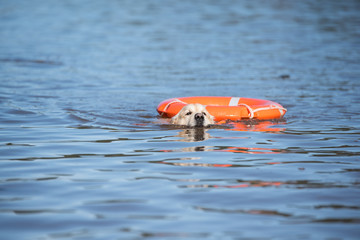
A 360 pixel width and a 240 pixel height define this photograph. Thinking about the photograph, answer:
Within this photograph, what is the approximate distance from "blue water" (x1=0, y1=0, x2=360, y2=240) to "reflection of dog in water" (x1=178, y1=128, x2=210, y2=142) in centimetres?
3

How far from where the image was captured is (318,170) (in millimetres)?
5434

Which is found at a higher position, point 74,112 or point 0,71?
point 0,71

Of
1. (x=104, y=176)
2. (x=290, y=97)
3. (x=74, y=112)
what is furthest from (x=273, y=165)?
(x=290, y=97)

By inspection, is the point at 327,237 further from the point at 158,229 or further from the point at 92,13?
the point at 92,13

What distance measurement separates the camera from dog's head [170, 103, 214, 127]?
8.07 meters

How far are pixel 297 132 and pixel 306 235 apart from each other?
4109 mm

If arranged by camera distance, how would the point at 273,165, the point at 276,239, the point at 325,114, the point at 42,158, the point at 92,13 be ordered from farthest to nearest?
the point at 92,13
the point at 325,114
the point at 42,158
the point at 273,165
the point at 276,239

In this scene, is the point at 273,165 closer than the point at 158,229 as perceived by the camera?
No

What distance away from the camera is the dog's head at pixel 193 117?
26.5 feet

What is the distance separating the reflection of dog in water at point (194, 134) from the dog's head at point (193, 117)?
0.12 metres

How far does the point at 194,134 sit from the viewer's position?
7633 millimetres

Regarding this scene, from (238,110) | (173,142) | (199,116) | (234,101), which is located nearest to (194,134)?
(199,116)

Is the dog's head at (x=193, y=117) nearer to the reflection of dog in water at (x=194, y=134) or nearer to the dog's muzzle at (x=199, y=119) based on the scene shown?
the dog's muzzle at (x=199, y=119)

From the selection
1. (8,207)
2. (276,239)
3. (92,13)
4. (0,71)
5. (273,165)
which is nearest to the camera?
(276,239)
